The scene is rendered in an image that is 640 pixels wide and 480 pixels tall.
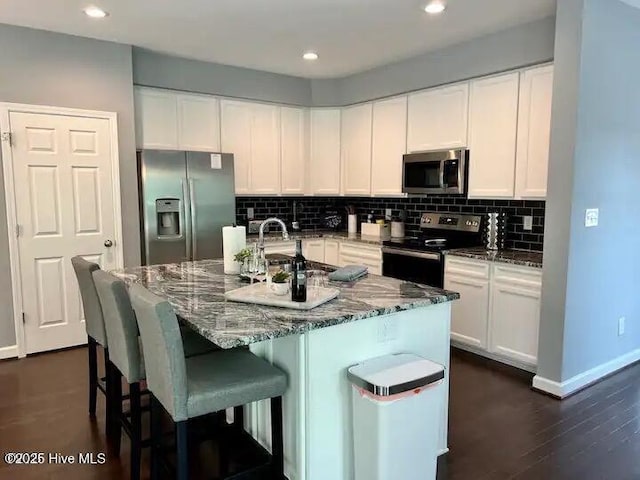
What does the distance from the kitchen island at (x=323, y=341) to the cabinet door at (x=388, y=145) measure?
2.64m

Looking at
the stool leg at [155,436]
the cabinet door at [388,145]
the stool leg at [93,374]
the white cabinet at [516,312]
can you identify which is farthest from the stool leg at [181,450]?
the cabinet door at [388,145]

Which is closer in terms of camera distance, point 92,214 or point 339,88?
point 92,214

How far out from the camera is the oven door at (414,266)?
4.05 meters

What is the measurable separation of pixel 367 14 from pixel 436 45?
104 cm

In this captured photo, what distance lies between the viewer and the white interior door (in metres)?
3.78

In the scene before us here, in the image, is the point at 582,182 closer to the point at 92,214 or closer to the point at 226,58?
the point at 226,58

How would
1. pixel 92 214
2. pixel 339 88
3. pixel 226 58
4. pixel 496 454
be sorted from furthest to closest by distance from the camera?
pixel 339 88 → pixel 226 58 → pixel 92 214 → pixel 496 454

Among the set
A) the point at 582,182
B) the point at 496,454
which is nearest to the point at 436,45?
the point at 582,182

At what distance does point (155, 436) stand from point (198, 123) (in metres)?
3.39

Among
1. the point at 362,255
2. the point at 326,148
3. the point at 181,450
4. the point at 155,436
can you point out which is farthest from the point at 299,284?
the point at 326,148

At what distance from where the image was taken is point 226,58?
457 centimetres

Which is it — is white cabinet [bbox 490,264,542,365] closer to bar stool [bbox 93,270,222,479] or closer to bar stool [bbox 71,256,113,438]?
bar stool [bbox 93,270,222,479]

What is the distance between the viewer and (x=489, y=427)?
2775mm

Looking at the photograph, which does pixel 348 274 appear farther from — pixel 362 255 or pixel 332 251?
pixel 332 251
